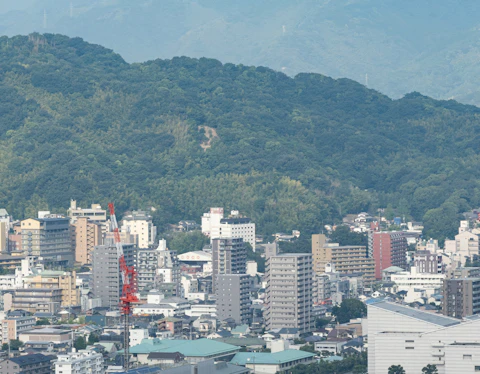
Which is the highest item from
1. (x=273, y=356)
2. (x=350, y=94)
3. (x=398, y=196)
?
(x=350, y=94)

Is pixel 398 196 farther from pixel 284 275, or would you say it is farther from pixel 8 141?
pixel 284 275

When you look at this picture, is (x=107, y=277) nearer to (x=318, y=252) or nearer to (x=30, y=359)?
(x=318, y=252)

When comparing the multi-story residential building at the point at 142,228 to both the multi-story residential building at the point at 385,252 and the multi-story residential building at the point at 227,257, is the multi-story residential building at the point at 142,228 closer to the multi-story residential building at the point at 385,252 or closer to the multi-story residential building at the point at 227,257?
the multi-story residential building at the point at 227,257

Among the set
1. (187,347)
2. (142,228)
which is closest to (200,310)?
(187,347)

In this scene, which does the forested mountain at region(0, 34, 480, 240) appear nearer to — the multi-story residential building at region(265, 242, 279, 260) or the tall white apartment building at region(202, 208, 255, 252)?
the tall white apartment building at region(202, 208, 255, 252)

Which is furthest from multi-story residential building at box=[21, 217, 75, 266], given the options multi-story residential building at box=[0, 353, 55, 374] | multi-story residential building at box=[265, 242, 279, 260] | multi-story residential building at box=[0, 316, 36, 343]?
multi-story residential building at box=[0, 353, 55, 374]

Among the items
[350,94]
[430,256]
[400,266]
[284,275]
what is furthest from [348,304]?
[350,94]
